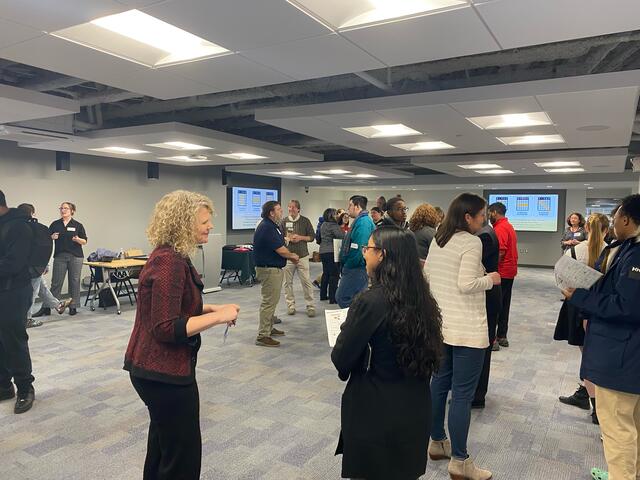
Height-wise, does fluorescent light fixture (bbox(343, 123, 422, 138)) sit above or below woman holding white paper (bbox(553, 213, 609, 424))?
above

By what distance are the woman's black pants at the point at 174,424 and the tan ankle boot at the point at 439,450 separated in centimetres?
142

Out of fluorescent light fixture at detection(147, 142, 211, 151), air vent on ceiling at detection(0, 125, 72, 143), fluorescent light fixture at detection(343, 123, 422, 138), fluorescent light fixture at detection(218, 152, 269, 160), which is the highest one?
fluorescent light fixture at detection(343, 123, 422, 138)

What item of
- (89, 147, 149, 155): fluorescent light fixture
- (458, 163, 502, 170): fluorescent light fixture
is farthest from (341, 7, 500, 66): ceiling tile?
(458, 163, 502, 170): fluorescent light fixture

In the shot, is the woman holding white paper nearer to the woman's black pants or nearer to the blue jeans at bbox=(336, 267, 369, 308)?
the blue jeans at bbox=(336, 267, 369, 308)

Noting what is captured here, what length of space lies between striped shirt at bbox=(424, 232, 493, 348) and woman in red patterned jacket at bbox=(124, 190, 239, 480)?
3.56 feet

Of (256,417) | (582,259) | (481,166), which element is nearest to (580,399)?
(582,259)

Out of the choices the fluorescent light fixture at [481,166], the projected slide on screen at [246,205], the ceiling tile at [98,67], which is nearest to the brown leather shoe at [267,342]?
the ceiling tile at [98,67]

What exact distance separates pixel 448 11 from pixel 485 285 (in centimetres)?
134

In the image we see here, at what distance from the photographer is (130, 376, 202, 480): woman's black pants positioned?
5.33ft

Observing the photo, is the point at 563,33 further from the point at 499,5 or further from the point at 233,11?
the point at 233,11

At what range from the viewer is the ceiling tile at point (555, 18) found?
2.03m

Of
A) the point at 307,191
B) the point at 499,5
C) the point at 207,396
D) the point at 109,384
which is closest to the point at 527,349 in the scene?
the point at 207,396

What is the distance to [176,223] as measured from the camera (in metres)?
1.70

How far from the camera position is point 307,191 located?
13.9m
